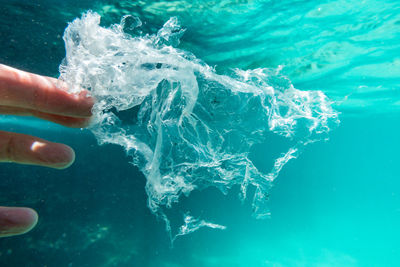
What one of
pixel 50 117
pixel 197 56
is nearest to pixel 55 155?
pixel 50 117

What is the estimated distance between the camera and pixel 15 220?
61.4 inches

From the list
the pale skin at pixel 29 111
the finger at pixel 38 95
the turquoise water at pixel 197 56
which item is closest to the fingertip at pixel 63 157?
the pale skin at pixel 29 111

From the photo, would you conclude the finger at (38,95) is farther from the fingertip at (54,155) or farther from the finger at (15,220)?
the finger at (15,220)

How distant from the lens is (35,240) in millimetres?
12086

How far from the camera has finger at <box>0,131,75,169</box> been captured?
5.42ft

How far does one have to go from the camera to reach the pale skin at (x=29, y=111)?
153cm

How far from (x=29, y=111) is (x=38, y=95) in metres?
0.31

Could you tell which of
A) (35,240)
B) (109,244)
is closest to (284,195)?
(109,244)

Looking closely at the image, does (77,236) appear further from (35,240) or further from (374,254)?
(374,254)

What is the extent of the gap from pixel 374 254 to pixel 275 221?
721 inches

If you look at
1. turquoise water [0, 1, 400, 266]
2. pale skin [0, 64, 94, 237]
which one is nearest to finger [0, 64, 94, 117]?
pale skin [0, 64, 94, 237]

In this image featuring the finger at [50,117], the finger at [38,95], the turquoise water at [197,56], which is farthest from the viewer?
the turquoise water at [197,56]

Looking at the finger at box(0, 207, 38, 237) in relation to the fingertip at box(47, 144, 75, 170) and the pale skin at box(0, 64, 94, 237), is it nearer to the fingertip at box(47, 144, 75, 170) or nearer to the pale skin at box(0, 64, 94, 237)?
the pale skin at box(0, 64, 94, 237)

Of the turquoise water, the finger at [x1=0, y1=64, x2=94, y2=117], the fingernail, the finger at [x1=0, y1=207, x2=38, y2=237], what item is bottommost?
the finger at [x1=0, y1=207, x2=38, y2=237]
